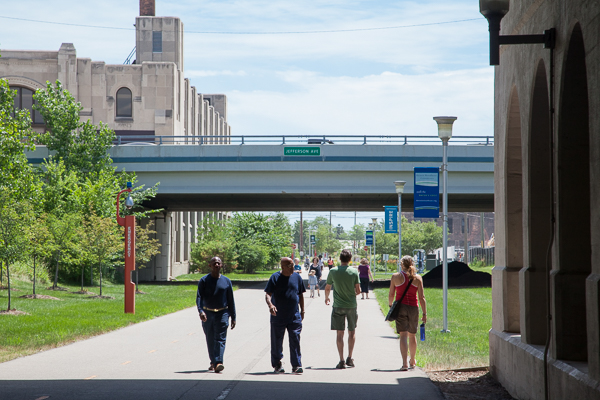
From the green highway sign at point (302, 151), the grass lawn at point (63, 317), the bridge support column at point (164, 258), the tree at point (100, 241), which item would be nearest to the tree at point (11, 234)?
the grass lawn at point (63, 317)

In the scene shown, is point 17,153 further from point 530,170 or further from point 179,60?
point 179,60

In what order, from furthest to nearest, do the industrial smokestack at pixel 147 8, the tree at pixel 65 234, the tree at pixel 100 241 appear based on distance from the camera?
the industrial smokestack at pixel 147 8, the tree at pixel 100 241, the tree at pixel 65 234

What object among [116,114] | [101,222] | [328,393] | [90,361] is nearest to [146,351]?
[90,361]

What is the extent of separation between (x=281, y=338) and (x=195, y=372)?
133 centimetres

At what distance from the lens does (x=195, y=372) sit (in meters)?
10.8

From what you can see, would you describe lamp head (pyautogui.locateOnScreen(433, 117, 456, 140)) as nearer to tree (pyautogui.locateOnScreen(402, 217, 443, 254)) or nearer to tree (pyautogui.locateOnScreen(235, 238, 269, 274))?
tree (pyautogui.locateOnScreen(235, 238, 269, 274))

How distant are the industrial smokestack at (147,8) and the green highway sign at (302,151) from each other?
40.3 m

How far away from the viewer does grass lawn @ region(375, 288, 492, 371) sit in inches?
484

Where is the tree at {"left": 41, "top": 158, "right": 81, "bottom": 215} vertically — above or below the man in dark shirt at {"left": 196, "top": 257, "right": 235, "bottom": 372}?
above

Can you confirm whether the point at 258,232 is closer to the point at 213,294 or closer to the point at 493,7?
the point at 213,294

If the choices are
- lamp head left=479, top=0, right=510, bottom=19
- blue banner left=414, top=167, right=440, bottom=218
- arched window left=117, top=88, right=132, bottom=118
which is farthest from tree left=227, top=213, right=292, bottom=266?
lamp head left=479, top=0, right=510, bottom=19

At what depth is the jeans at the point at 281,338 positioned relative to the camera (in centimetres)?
1065

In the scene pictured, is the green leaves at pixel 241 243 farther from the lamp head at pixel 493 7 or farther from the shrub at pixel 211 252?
the lamp head at pixel 493 7

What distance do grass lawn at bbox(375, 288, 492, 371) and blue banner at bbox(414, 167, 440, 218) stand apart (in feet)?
10.2
